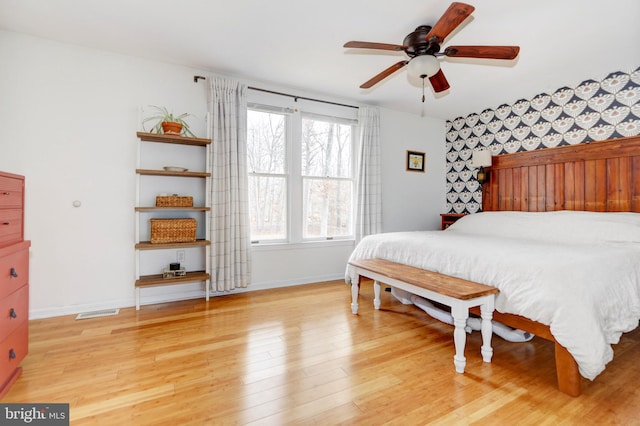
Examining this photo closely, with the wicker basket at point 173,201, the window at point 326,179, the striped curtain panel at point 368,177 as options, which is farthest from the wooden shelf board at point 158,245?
the striped curtain panel at point 368,177

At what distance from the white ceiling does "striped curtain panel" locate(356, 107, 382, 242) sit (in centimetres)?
78

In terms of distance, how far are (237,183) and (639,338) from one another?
3.76 m

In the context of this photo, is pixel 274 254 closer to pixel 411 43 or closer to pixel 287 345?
pixel 287 345

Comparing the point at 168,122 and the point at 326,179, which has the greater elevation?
the point at 168,122

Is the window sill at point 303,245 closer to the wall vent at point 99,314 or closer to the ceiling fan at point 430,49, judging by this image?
the wall vent at point 99,314

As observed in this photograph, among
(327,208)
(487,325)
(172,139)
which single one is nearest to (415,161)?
(327,208)

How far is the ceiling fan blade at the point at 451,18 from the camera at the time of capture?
5.46 ft

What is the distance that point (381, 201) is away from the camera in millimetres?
4340

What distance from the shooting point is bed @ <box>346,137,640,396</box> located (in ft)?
5.22

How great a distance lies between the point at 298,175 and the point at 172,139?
1485 mm

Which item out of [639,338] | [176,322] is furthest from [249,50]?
[639,338]

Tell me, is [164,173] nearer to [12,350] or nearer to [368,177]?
[12,350]

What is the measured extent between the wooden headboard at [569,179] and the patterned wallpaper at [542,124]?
0.13 m

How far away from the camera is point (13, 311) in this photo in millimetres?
1631
